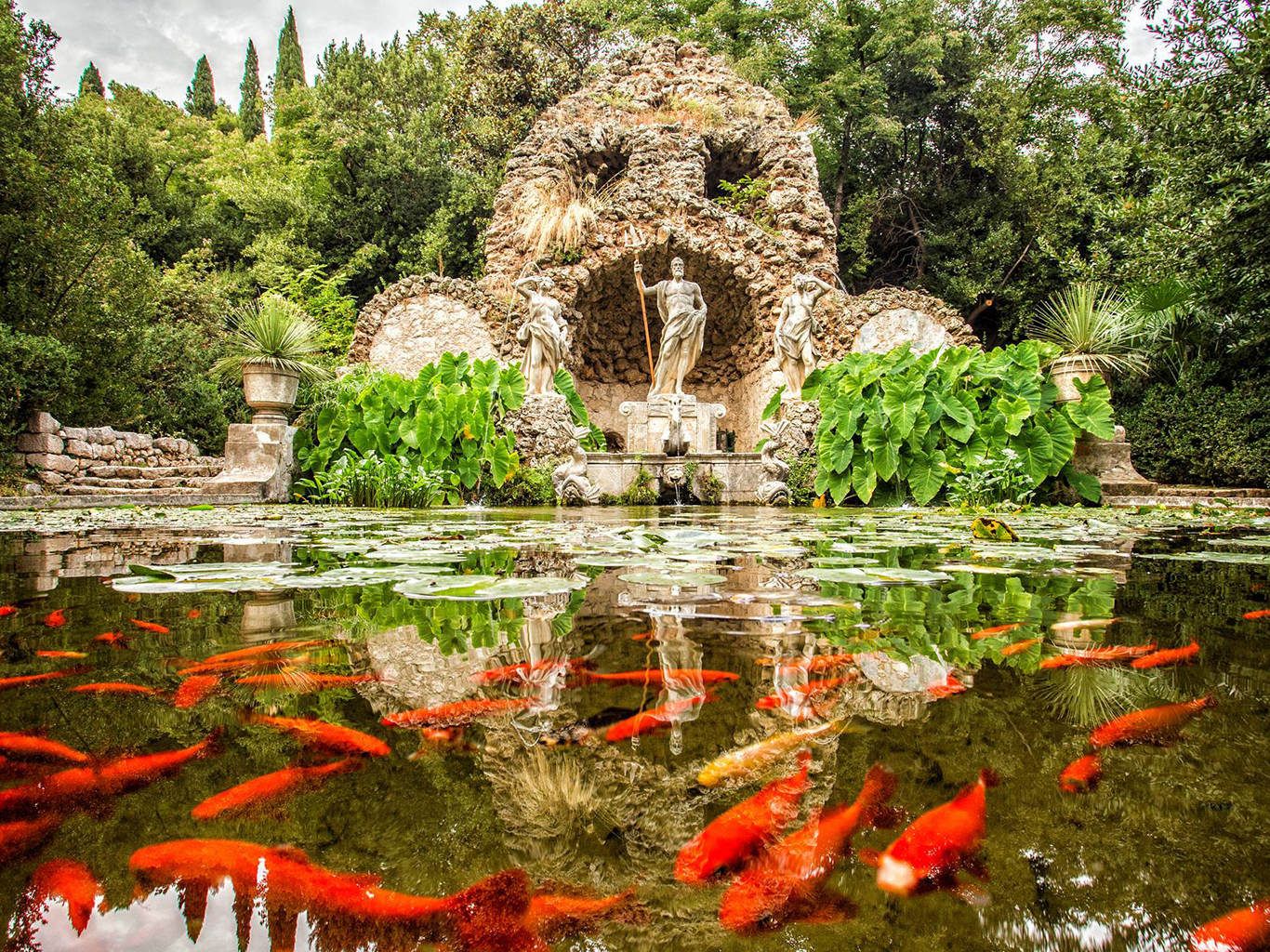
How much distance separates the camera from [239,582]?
1.49 m

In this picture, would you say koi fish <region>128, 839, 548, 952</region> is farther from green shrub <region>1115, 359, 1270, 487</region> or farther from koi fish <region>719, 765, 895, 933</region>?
green shrub <region>1115, 359, 1270, 487</region>

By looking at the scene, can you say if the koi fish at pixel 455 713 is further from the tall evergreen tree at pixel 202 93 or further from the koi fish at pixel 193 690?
the tall evergreen tree at pixel 202 93

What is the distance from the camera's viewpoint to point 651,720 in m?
0.63

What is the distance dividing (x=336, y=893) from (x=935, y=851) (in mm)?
364

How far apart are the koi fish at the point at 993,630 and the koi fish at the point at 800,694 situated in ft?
1.15

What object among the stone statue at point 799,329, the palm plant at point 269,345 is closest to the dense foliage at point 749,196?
the palm plant at point 269,345

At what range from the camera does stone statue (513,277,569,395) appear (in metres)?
7.72

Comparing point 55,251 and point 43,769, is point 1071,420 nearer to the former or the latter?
point 43,769

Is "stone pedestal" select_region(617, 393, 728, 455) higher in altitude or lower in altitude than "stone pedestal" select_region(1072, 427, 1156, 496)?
higher

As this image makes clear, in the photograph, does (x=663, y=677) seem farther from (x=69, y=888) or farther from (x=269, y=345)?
(x=269, y=345)

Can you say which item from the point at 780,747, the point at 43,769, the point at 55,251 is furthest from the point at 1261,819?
the point at 55,251

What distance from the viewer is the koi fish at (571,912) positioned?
1.13 feet

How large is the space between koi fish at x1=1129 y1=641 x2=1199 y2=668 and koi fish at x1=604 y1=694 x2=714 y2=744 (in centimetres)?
59

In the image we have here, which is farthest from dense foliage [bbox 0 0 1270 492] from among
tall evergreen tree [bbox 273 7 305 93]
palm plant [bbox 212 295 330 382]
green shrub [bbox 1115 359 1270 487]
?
tall evergreen tree [bbox 273 7 305 93]
